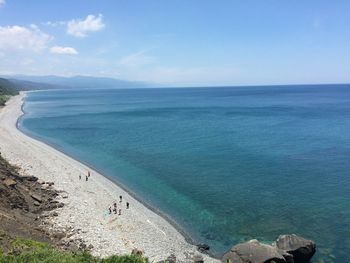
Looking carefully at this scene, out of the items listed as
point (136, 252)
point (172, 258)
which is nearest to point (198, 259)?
point (172, 258)

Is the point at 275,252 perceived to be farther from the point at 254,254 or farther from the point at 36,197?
the point at 36,197

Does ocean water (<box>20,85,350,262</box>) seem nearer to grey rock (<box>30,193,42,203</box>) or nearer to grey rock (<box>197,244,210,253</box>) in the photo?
grey rock (<box>197,244,210,253</box>)

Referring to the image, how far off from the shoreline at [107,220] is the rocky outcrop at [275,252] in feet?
10.9

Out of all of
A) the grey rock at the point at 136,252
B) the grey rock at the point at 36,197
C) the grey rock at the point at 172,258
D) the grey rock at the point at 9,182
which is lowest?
the grey rock at the point at 172,258

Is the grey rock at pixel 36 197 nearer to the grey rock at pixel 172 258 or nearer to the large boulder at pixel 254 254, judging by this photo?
the grey rock at pixel 172 258

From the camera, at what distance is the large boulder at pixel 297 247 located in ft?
121

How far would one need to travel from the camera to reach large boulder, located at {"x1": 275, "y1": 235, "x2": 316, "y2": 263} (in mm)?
36938

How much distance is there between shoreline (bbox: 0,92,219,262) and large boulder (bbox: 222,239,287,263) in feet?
9.62

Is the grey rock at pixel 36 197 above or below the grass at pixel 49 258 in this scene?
below

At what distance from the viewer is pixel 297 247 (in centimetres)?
3697

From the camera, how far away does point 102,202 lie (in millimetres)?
52906

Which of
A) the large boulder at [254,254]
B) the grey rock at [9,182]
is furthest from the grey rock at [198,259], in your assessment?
the grey rock at [9,182]

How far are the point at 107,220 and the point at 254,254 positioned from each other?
19.1 metres

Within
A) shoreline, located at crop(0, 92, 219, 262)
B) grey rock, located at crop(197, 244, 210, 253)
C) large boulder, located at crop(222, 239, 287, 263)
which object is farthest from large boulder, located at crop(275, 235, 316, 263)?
grey rock, located at crop(197, 244, 210, 253)
